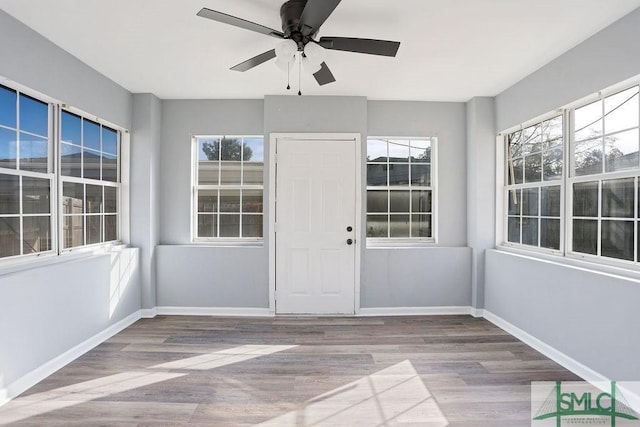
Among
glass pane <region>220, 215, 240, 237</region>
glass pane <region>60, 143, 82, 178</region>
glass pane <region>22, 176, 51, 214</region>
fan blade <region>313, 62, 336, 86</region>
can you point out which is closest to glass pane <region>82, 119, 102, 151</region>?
glass pane <region>60, 143, 82, 178</region>

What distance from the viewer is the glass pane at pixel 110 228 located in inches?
150

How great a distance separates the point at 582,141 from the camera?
2988 millimetres

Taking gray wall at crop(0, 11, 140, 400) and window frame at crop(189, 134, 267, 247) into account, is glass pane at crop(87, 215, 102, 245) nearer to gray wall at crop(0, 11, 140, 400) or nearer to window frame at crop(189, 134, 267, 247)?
gray wall at crop(0, 11, 140, 400)

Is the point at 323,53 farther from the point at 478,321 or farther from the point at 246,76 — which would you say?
the point at 478,321

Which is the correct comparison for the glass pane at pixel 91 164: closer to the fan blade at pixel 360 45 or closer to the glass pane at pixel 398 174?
the fan blade at pixel 360 45

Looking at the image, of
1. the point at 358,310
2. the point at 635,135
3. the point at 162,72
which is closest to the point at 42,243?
the point at 162,72

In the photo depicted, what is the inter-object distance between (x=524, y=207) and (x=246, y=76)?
326 centimetres

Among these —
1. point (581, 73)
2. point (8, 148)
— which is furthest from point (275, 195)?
point (581, 73)

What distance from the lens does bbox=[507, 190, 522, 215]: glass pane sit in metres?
3.88

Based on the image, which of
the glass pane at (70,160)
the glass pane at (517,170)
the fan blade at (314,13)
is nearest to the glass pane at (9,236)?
the glass pane at (70,160)

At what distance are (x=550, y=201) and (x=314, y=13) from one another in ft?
9.29

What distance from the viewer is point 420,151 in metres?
4.49

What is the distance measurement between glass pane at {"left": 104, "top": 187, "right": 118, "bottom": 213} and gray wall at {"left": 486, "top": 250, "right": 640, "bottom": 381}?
436 centimetres

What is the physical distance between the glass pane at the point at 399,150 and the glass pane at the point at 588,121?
1.82 metres
